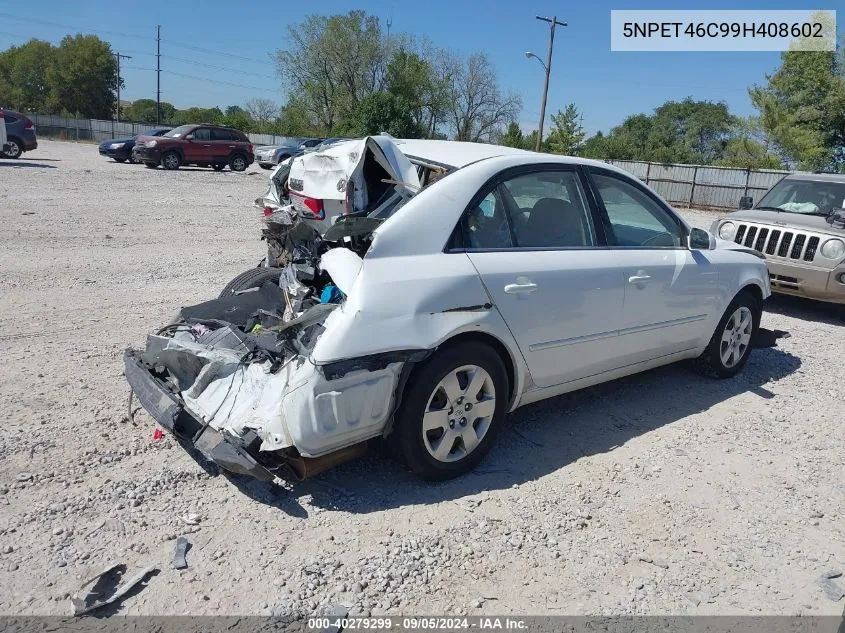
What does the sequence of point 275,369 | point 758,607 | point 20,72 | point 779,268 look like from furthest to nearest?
point 20,72, point 779,268, point 275,369, point 758,607


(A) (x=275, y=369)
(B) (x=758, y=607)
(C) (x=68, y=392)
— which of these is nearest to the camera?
(B) (x=758, y=607)

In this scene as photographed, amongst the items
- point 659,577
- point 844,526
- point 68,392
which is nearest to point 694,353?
point 844,526

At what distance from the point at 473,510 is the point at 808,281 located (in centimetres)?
608

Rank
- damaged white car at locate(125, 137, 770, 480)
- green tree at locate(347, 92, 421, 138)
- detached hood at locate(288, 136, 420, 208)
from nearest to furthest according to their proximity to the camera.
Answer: damaged white car at locate(125, 137, 770, 480) → detached hood at locate(288, 136, 420, 208) → green tree at locate(347, 92, 421, 138)

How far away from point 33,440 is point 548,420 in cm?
324

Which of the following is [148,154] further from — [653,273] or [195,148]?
[653,273]

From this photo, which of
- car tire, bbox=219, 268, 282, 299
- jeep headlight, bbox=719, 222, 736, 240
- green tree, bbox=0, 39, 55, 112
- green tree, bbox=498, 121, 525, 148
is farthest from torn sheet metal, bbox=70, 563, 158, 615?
Result: green tree, bbox=0, 39, 55, 112

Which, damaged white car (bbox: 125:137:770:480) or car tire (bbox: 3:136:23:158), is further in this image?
car tire (bbox: 3:136:23:158)

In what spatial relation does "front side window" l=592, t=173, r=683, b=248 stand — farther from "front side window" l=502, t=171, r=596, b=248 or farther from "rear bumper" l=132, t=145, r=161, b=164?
"rear bumper" l=132, t=145, r=161, b=164

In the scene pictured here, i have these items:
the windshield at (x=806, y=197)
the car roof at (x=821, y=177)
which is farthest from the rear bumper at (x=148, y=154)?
the car roof at (x=821, y=177)

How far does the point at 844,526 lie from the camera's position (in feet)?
11.3

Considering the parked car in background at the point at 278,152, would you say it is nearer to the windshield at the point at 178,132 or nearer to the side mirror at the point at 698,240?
the windshield at the point at 178,132

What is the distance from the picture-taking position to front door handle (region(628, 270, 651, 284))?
166 inches

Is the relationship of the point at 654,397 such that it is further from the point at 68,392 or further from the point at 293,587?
the point at 68,392
